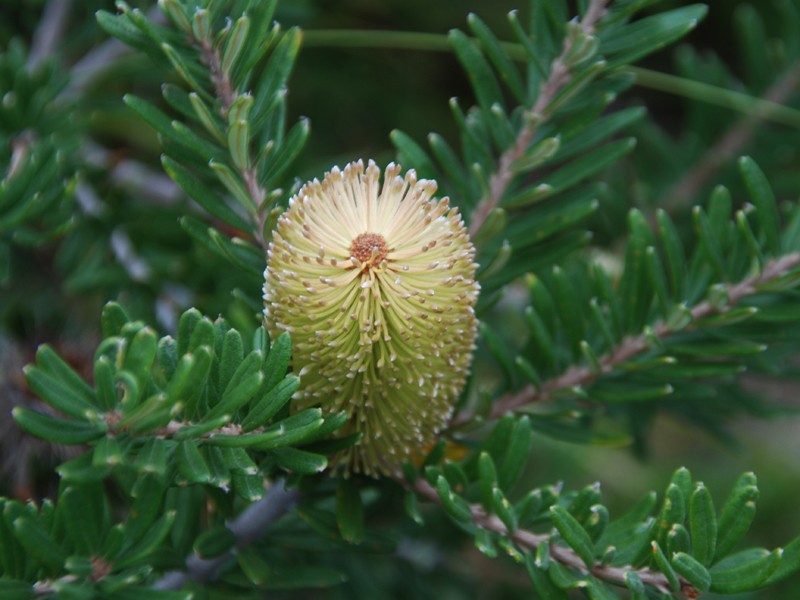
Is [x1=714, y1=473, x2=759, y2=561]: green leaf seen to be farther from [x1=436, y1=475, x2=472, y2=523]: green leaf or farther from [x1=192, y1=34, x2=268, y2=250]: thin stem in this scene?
[x1=192, y1=34, x2=268, y2=250]: thin stem

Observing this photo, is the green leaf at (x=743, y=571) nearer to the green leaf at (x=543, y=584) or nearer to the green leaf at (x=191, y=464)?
the green leaf at (x=543, y=584)

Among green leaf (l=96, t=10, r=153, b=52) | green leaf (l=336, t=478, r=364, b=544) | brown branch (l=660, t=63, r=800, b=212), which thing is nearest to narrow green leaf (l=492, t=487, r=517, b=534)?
green leaf (l=336, t=478, r=364, b=544)

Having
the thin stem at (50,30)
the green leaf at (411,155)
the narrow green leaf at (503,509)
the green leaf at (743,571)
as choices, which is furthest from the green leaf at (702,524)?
the thin stem at (50,30)

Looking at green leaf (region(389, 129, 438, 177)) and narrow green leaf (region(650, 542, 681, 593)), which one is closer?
narrow green leaf (region(650, 542, 681, 593))

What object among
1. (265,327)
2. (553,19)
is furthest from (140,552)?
(553,19)

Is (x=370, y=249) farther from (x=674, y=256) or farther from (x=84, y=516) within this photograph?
(x=674, y=256)

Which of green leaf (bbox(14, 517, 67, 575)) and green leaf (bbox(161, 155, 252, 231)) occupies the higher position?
green leaf (bbox(161, 155, 252, 231))

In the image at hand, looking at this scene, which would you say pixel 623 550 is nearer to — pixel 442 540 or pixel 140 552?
pixel 140 552
